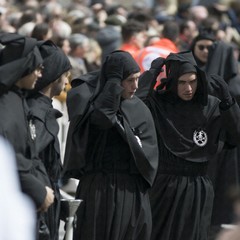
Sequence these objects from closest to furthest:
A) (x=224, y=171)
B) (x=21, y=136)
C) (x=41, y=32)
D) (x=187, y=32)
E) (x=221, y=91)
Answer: (x=21, y=136) < (x=221, y=91) < (x=224, y=171) < (x=41, y=32) < (x=187, y=32)

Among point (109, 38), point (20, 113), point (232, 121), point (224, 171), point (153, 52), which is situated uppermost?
point (20, 113)

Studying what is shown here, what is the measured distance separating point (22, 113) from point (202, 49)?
5.50 metres

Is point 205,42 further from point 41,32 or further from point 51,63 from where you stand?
point 51,63

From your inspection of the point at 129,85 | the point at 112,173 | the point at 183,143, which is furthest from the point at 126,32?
the point at 112,173

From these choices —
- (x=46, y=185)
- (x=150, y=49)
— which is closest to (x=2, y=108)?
(x=46, y=185)

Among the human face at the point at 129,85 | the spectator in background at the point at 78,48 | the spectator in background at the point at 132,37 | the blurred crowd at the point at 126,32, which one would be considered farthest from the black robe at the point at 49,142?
the spectator in background at the point at 78,48

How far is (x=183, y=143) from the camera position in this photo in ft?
31.2

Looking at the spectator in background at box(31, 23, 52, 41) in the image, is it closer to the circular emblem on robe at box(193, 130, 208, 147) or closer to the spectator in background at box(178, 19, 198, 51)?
the circular emblem on robe at box(193, 130, 208, 147)

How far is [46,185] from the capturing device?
7.54m

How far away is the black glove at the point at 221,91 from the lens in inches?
384

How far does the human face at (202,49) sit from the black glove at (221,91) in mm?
2256

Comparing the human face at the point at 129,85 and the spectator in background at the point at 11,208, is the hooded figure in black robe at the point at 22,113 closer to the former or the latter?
the human face at the point at 129,85

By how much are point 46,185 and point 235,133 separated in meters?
2.62

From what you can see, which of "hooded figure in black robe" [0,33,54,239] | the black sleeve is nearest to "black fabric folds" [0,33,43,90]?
"hooded figure in black robe" [0,33,54,239]
